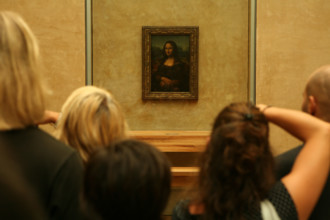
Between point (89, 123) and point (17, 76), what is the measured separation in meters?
0.89

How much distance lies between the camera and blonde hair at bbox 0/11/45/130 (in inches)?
77.7

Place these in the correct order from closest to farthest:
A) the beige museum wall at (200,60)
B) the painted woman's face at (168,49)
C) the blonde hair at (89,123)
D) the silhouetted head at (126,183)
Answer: the silhouetted head at (126,183)
the blonde hair at (89,123)
the painted woman's face at (168,49)
the beige museum wall at (200,60)

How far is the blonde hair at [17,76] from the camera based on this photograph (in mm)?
1975

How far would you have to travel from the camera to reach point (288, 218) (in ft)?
7.45

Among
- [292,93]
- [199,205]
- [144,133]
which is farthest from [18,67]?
[292,93]

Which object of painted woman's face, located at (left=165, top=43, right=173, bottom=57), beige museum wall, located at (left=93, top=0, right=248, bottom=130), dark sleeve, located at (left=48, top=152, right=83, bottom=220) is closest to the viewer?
dark sleeve, located at (left=48, top=152, right=83, bottom=220)

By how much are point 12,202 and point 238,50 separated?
23.1ft

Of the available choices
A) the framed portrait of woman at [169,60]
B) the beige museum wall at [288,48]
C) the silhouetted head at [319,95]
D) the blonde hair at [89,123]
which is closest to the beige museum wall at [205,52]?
the beige museum wall at [288,48]

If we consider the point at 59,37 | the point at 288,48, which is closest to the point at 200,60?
the point at 288,48

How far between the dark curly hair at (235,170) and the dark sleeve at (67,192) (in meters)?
0.66

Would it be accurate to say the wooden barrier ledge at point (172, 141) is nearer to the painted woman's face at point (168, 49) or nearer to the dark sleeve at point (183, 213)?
the painted woman's face at point (168, 49)

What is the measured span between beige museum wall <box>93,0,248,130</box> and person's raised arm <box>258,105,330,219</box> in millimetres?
5691

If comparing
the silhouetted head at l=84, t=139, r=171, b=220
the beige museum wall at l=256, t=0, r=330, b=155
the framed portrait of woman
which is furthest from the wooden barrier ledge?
the silhouetted head at l=84, t=139, r=171, b=220

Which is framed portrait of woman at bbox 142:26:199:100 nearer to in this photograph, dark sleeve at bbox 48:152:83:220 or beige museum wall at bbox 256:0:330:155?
beige museum wall at bbox 256:0:330:155
